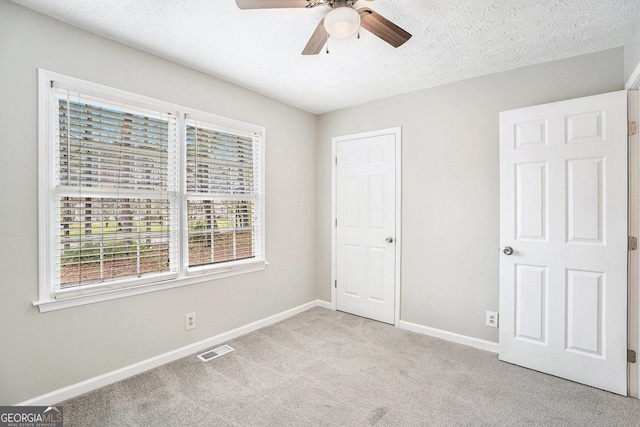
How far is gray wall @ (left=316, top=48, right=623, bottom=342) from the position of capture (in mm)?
2539

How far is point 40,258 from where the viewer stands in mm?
1921

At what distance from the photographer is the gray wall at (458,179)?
254 cm

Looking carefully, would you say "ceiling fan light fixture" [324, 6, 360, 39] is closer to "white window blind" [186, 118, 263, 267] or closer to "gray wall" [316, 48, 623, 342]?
"white window blind" [186, 118, 263, 267]

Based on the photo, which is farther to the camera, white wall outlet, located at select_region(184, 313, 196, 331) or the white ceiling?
white wall outlet, located at select_region(184, 313, 196, 331)

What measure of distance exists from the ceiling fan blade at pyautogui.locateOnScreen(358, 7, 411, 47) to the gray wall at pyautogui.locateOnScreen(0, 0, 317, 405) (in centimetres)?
170

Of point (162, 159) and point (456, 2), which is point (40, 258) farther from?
point (456, 2)

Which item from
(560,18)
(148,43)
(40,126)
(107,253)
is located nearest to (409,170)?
(560,18)

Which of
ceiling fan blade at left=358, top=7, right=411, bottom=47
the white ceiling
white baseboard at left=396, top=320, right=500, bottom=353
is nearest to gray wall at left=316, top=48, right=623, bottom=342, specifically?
white baseboard at left=396, top=320, right=500, bottom=353

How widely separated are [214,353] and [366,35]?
284 centimetres

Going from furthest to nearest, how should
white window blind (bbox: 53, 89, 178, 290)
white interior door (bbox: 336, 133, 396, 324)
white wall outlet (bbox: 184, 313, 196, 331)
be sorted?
white interior door (bbox: 336, 133, 396, 324), white wall outlet (bbox: 184, 313, 196, 331), white window blind (bbox: 53, 89, 178, 290)

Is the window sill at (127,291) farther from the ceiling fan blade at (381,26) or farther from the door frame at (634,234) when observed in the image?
the door frame at (634,234)

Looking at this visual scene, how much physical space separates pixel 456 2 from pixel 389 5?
39 cm

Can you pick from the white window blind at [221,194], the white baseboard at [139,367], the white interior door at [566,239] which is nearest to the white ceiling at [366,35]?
the white interior door at [566,239]

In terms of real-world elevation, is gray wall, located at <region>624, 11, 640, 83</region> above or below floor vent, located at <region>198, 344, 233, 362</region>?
above
